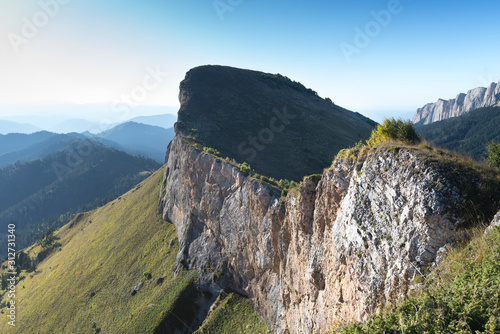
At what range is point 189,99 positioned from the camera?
6588cm

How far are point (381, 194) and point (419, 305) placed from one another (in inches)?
245

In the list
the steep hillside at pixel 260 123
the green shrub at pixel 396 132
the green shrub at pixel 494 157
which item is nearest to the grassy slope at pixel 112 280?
the steep hillside at pixel 260 123

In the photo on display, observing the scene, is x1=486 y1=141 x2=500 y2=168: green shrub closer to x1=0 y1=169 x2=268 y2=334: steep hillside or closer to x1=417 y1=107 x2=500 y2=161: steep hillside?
x1=0 y1=169 x2=268 y2=334: steep hillside

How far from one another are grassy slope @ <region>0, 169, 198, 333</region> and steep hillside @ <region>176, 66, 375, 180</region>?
21.5 m

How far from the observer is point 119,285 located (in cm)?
4928

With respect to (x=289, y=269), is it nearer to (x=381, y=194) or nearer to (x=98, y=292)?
(x=381, y=194)

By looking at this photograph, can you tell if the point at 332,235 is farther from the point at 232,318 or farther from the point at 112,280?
the point at 112,280

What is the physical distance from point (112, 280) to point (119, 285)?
3.33m

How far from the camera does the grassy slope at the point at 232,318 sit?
31719mm

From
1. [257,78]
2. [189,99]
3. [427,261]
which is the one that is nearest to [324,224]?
[427,261]

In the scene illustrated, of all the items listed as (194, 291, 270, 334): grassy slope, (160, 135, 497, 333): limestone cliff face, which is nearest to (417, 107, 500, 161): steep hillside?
(160, 135, 497, 333): limestone cliff face

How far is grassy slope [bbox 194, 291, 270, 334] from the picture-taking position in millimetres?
31719

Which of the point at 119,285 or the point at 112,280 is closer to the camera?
the point at 119,285

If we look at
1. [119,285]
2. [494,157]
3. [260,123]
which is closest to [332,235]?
[494,157]
